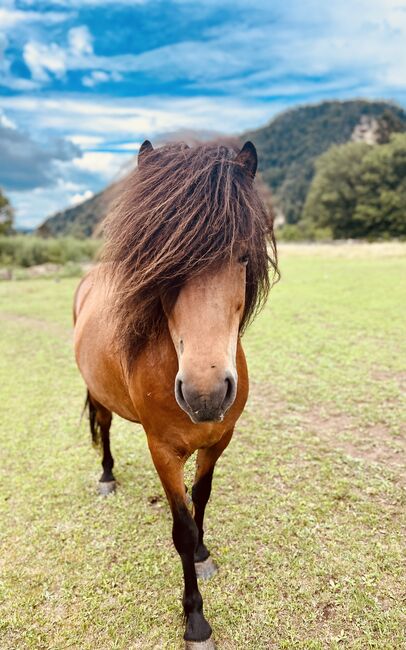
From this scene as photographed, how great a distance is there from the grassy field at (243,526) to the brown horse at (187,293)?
410mm

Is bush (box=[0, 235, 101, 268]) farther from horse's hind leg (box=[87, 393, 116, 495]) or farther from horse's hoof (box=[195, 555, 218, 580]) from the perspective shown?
horse's hoof (box=[195, 555, 218, 580])

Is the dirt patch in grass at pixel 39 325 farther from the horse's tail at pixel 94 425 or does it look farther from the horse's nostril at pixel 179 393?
the horse's nostril at pixel 179 393

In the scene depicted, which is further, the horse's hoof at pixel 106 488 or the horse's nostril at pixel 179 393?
the horse's hoof at pixel 106 488

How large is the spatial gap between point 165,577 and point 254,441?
195cm

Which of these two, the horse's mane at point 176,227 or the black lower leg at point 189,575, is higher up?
the horse's mane at point 176,227

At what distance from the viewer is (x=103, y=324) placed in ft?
9.43

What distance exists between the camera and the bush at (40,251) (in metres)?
28.5

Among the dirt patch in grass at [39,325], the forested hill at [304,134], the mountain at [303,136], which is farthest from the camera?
the forested hill at [304,134]

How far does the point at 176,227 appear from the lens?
1727 mm

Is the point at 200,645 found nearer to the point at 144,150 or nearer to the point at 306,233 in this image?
the point at 144,150

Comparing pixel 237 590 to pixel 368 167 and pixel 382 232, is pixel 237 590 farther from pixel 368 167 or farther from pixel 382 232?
pixel 368 167

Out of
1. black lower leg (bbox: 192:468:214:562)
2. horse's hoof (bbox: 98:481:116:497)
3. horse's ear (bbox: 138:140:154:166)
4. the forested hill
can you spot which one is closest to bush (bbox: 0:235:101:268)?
horse's hoof (bbox: 98:481:116:497)

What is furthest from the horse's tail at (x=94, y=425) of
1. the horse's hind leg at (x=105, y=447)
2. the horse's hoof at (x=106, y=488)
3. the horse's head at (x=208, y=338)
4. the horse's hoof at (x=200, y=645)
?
the horse's head at (x=208, y=338)

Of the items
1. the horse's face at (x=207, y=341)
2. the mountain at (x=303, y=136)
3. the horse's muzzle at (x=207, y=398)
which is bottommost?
the horse's muzzle at (x=207, y=398)
